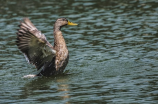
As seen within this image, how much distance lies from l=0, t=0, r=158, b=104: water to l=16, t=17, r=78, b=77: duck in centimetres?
31

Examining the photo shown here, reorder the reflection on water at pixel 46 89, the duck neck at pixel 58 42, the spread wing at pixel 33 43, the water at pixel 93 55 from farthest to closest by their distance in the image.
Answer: the duck neck at pixel 58 42 → the spread wing at pixel 33 43 → the water at pixel 93 55 → the reflection on water at pixel 46 89

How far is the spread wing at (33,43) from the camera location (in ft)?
36.1

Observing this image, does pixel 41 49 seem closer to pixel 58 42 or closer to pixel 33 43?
pixel 33 43

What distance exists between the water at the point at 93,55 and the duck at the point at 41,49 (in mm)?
315

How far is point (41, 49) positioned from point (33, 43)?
1.07ft

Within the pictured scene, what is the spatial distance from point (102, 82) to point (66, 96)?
1.40m

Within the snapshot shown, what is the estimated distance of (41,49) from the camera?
11359 millimetres

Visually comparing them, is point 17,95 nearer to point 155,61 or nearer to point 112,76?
point 112,76

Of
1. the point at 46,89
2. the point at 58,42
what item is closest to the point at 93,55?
the point at 58,42

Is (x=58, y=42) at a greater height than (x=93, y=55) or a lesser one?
greater

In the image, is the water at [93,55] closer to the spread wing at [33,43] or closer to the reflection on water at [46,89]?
the reflection on water at [46,89]

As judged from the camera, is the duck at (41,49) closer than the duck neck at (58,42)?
Yes

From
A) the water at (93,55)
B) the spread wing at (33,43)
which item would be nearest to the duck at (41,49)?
the spread wing at (33,43)

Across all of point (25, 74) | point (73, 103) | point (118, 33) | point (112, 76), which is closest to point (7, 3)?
point (118, 33)
